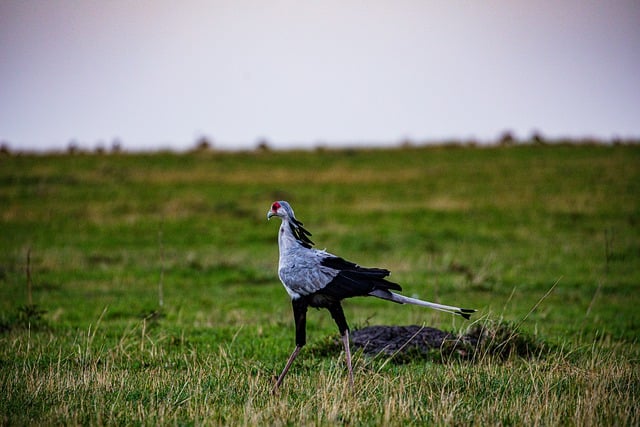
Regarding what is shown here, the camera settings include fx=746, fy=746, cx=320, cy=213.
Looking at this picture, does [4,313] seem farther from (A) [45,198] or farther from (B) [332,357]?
(A) [45,198]

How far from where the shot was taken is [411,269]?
1803cm

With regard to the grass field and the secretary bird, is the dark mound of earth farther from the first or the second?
the secretary bird

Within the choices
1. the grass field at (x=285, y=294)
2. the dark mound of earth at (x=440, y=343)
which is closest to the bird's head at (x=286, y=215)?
the grass field at (x=285, y=294)

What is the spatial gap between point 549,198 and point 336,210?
8.60 m

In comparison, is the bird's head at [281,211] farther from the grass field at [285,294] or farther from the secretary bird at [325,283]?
the grass field at [285,294]

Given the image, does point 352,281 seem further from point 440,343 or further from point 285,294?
point 285,294

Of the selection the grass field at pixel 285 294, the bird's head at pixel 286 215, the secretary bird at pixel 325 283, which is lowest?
the grass field at pixel 285 294

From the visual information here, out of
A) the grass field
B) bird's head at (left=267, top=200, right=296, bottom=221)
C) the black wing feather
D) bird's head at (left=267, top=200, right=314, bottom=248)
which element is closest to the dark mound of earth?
A: the grass field

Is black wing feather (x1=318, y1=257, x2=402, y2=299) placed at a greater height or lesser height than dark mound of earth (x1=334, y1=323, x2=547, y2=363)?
greater

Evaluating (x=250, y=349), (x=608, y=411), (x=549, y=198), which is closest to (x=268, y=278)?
(x=250, y=349)

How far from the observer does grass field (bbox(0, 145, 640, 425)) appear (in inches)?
260

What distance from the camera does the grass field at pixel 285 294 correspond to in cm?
661

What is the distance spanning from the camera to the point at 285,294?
50.9 ft

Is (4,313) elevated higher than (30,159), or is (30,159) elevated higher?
(30,159)
